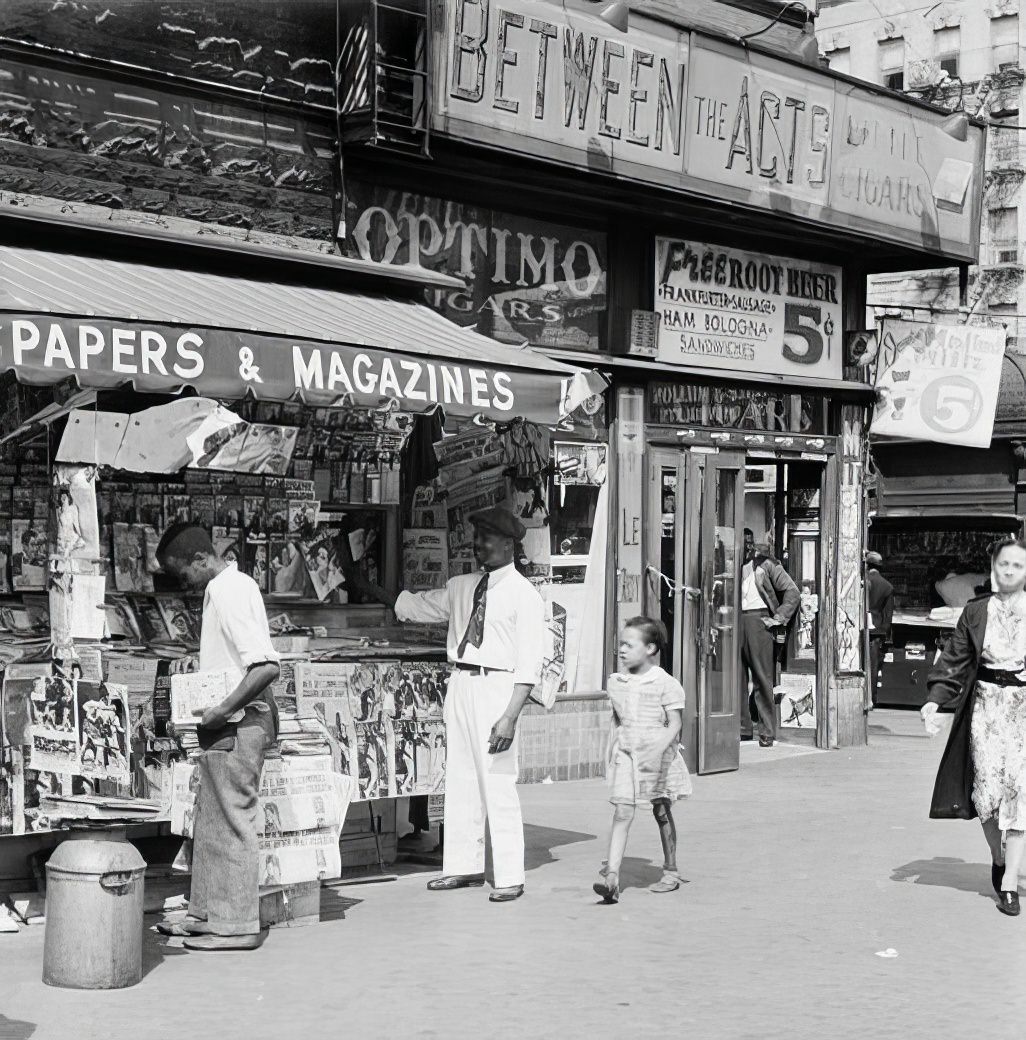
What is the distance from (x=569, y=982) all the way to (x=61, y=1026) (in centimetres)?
190

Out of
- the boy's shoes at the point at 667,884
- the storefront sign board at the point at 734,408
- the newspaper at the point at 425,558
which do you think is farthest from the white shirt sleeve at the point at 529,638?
the storefront sign board at the point at 734,408

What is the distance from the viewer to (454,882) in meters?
8.62

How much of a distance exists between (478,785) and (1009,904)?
2.57 metres

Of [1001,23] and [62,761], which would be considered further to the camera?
[1001,23]

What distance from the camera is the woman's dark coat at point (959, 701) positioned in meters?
→ 8.48

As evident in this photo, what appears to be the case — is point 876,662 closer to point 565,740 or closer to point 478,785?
point 565,740

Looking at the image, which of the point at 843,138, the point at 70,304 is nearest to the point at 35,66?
the point at 70,304

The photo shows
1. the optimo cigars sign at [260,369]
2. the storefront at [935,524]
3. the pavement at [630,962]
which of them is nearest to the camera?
the pavement at [630,962]

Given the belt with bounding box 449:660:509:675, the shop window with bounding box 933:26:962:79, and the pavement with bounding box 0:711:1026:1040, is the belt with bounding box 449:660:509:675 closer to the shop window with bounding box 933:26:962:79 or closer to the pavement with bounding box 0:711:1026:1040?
the pavement with bounding box 0:711:1026:1040

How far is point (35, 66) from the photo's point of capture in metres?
9.47

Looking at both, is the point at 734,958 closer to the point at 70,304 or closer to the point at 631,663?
the point at 631,663

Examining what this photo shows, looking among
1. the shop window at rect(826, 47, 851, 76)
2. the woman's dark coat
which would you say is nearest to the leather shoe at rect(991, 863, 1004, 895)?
the woman's dark coat

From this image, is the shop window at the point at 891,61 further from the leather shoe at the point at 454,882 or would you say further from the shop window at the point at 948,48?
the leather shoe at the point at 454,882

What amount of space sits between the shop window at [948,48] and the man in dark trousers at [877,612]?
3704 centimetres
